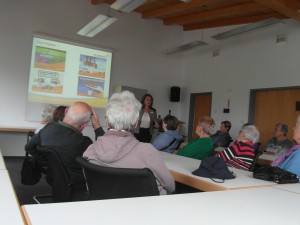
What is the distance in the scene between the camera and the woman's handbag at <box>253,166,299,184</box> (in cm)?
194

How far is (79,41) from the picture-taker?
6727 millimetres

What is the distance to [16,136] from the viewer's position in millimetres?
6281

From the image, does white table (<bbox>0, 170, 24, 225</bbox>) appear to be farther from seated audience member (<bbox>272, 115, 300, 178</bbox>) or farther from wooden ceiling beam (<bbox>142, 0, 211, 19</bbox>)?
wooden ceiling beam (<bbox>142, 0, 211, 19</bbox>)

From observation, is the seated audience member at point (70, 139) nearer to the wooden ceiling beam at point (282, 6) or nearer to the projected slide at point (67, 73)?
the wooden ceiling beam at point (282, 6)

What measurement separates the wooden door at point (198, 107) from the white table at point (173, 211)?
630 cm

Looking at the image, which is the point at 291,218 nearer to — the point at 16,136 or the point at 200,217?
the point at 200,217

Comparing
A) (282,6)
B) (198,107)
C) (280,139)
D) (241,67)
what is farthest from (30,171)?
(198,107)

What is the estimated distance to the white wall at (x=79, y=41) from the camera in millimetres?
6062

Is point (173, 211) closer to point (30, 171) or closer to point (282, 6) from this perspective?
point (30, 171)

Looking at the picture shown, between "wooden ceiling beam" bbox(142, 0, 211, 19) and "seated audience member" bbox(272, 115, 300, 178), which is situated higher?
"wooden ceiling beam" bbox(142, 0, 211, 19)

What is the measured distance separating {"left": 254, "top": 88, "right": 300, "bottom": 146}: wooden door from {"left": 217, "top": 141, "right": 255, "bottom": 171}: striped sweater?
10.9ft

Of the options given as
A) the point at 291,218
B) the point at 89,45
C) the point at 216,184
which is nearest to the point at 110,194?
the point at 216,184

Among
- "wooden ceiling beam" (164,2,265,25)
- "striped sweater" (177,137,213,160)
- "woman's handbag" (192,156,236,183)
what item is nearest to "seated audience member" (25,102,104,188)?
"woman's handbag" (192,156,236,183)

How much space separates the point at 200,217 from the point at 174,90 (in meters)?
7.06
